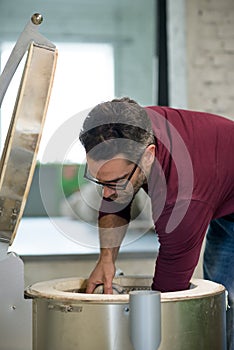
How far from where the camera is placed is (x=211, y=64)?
345 centimetres

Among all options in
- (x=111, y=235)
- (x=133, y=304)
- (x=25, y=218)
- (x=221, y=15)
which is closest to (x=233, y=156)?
(x=111, y=235)

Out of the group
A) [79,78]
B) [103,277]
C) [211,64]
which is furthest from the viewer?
[79,78]

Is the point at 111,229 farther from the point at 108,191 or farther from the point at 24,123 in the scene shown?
the point at 24,123

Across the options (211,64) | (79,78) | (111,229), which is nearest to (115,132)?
(111,229)

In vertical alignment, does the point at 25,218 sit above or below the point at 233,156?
below

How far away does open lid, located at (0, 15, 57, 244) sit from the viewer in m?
1.24

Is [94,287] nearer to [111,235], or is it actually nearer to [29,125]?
[111,235]

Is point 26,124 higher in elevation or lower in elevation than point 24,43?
lower

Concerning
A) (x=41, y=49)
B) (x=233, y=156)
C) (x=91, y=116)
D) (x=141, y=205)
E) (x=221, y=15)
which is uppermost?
(x=221, y=15)

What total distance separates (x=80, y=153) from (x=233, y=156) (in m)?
0.38

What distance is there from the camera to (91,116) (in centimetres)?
147

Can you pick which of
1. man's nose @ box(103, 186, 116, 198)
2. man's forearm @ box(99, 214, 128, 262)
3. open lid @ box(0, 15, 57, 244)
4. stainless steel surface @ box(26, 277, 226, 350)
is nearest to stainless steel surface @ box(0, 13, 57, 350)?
open lid @ box(0, 15, 57, 244)

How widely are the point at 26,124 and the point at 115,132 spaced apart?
24 centimetres

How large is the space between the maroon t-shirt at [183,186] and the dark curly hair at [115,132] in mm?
65
